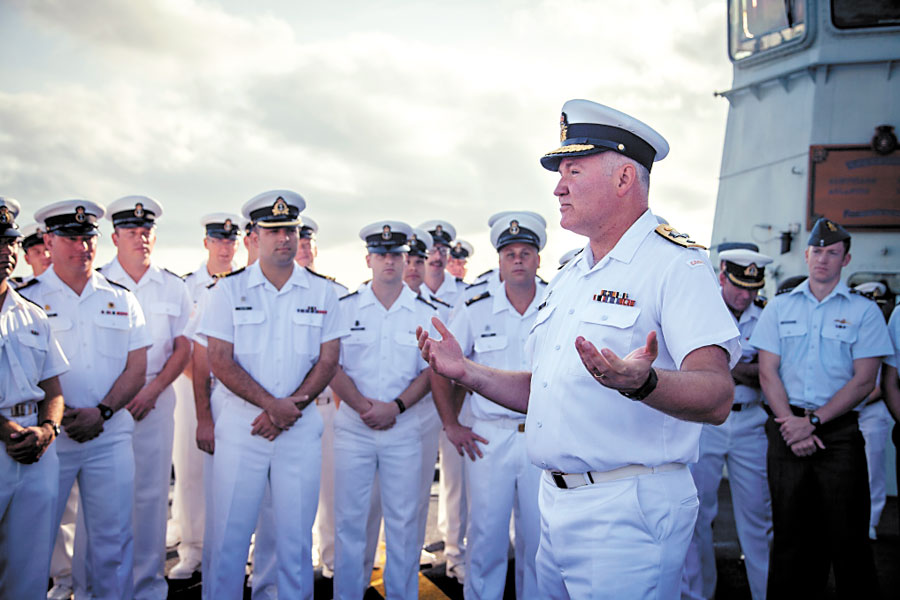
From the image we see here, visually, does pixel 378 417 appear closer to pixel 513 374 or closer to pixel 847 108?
pixel 513 374

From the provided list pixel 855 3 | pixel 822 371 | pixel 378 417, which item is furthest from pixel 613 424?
pixel 855 3

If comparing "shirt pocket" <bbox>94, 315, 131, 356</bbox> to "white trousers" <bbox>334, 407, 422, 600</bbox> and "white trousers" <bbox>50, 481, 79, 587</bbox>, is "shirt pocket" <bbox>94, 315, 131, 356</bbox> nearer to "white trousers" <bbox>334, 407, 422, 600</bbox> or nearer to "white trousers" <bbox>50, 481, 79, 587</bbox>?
"white trousers" <bbox>50, 481, 79, 587</bbox>

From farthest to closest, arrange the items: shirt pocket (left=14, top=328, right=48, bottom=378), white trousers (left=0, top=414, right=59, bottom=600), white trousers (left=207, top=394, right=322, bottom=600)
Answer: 1. white trousers (left=207, top=394, right=322, bottom=600)
2. shirt pocket (left=14, top=328, right=48, bottom=378)
3. white trousers (left=0, top=414, right=59, bottom=600)

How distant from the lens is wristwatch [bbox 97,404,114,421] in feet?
12.7

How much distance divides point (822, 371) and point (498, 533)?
2.23m

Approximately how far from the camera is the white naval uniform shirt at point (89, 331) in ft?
12.9

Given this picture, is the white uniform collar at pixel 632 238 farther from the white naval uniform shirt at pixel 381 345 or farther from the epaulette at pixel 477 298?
the white naval uniform shirt at pixel 381 345

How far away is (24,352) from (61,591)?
2055mm

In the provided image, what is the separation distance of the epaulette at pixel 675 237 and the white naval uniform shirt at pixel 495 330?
6.65ft

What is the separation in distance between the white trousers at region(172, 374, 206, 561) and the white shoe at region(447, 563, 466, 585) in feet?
6.11

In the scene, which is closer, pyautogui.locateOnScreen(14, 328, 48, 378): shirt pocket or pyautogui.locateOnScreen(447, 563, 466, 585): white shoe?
pyautogui.locateOnScreen(14, 328, 48, 378): shirt pocket

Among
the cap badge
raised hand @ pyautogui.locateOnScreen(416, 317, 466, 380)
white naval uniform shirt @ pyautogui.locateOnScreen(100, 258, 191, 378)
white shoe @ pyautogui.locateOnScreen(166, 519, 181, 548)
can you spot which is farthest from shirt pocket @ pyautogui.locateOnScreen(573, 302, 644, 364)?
white shoe @ pyautogui.locateOnScreen(166, 519, 181, 548)

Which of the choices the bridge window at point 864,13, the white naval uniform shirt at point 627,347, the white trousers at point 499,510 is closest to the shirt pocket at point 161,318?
the white trousers at point 499,510

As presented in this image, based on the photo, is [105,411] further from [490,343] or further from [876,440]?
[876,440]
